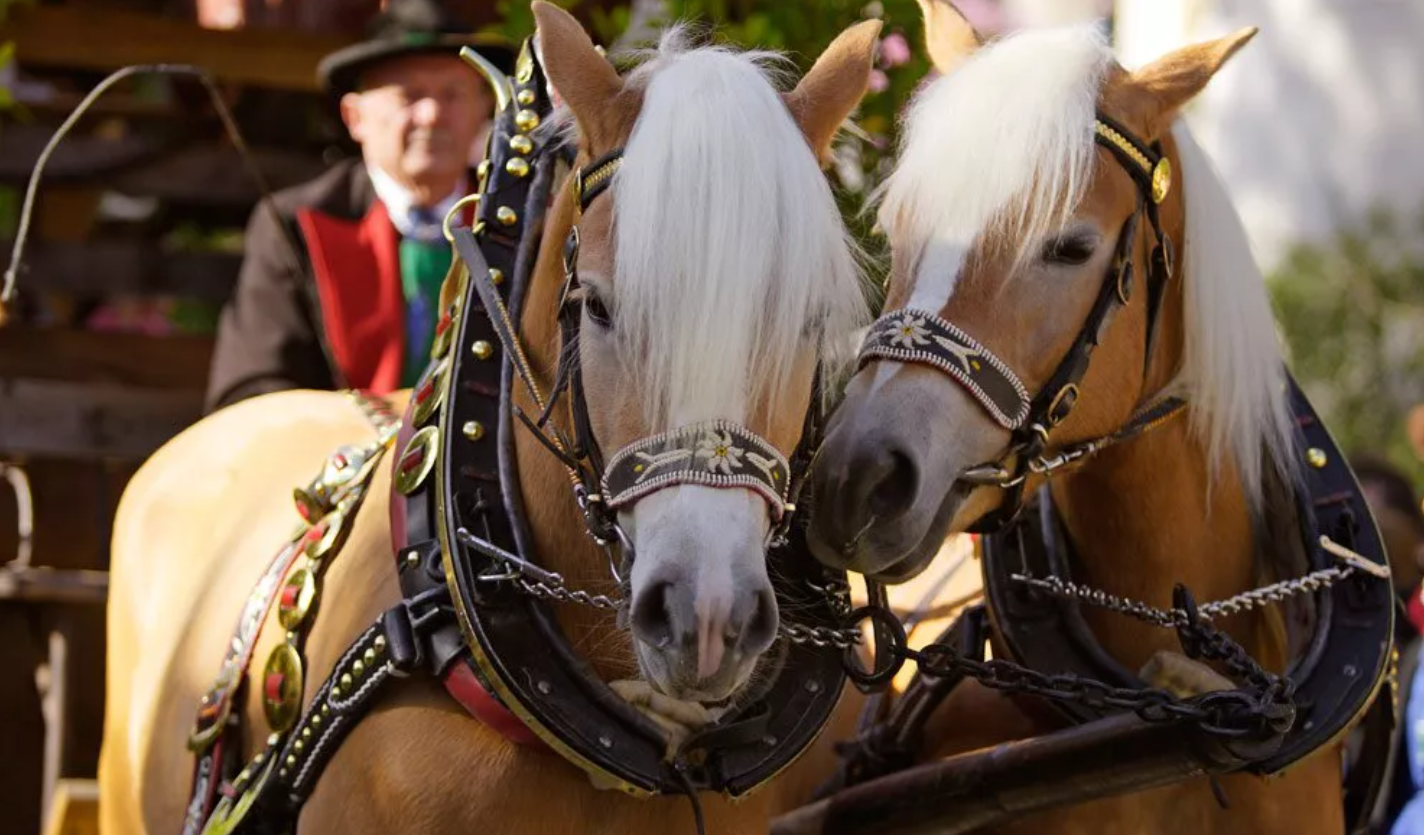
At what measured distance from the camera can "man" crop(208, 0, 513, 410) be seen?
462 cm

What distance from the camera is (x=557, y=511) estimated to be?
9.06 ft

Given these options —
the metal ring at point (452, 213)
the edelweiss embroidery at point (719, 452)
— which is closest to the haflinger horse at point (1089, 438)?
the edelweiss embroidery at point (719, 452)

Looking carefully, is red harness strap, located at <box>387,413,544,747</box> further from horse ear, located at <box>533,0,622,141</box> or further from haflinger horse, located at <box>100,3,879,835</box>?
horse ear, located at <box>533,0,622,141</box>

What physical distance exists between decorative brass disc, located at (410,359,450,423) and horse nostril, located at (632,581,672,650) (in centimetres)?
65

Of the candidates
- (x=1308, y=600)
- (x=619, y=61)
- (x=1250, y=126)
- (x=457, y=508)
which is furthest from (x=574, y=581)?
(x=1250, y=126)

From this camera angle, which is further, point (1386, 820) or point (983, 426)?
point (1386, 820)

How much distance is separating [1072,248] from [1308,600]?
756mm

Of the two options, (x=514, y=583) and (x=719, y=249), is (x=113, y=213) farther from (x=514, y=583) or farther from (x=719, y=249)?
(x=719, y=249)

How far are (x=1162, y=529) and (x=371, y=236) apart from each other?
2094 millimetres

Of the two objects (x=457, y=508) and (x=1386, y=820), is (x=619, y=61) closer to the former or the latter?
(x=457, y=508)

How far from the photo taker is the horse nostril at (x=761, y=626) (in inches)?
93.0

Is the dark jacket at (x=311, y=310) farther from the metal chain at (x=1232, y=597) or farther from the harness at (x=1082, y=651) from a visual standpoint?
the metal chain at (x=1232, y=597)

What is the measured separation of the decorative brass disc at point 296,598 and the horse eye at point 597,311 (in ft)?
2.37

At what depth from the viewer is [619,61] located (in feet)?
10.3
